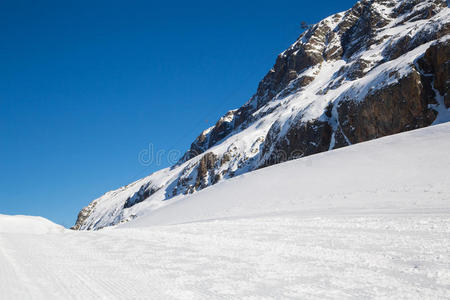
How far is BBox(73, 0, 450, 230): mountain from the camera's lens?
32.9 meters

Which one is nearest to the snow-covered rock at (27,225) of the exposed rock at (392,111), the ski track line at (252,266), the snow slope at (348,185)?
the snow slope at (348,185)

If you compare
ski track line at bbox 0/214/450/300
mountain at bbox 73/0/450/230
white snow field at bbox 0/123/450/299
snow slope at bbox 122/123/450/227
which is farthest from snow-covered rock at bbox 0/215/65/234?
ski track line at bbox 0/214/450/300

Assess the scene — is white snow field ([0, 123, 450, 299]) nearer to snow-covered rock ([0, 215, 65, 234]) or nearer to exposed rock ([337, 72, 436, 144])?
snow-covered rock ([0, 215, 65, 234])

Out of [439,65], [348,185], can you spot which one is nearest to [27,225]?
[348,185]

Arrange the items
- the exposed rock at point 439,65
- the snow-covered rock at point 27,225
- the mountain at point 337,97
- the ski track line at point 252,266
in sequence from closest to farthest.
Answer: the ski track line at point 252,266 < the snow-covered rock at point 27,225 < the exposed rock at point 439,65 < the mountain at point 337,97

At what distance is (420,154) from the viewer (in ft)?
51.1

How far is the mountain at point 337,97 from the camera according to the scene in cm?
3291

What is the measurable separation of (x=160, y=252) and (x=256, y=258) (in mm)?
1910

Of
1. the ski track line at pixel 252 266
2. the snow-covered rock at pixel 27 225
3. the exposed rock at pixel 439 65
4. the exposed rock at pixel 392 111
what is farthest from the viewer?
the exposed rock at pixel 392 111

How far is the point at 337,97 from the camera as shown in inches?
1687

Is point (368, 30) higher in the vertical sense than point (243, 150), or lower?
higher

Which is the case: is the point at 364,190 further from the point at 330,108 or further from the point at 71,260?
the point at 330,108

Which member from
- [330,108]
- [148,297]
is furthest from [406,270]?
[330,108]

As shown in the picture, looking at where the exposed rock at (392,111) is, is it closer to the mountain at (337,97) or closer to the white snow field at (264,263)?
the mountain at (337,97)
